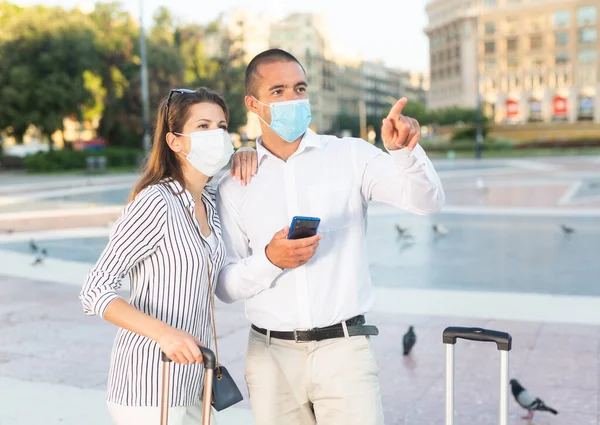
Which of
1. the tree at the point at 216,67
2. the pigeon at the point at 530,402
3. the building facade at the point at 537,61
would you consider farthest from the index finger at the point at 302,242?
the building facade at the point at 537,61

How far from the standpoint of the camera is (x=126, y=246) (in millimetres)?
2531

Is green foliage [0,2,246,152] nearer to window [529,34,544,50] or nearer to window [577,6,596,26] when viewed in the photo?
window [529,34,544,50]

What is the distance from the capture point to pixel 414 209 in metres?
2.82

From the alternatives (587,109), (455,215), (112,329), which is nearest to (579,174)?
(455,215)

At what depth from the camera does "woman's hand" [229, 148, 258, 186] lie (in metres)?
2.85

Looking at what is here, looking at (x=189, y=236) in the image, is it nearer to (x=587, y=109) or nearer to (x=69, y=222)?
(x=69, y=222)

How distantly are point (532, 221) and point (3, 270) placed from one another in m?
10.4

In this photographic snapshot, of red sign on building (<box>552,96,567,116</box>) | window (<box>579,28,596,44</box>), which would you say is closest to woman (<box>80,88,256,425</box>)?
red sign on building (<box>552,96,567,116</box>)

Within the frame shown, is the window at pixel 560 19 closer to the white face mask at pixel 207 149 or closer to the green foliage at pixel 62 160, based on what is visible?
the green foliage at pixel 62 160

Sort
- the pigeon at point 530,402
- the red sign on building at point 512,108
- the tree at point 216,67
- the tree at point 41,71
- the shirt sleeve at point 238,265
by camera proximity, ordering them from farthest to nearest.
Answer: the red sign on building at point 512,108, the tree at point 216,67, the tree at point 41,71, the pigeon at point 530,402, the shirt sleeve at point 238,265

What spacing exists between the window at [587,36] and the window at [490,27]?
39.6 ft

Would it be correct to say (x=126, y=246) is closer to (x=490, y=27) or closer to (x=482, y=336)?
(x=482, y=336)

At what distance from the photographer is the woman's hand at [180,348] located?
238cm

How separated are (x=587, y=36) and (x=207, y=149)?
111461 millimetres
